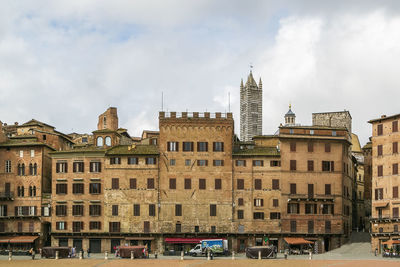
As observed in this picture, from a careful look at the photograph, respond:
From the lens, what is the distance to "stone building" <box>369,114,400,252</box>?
9556 cm

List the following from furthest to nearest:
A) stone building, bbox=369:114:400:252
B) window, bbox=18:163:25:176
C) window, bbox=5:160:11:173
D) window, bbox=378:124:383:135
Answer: window, bbox=5:160:11:173 → window, bbox=18:163:25:176 → window, bbox=378:124:383:135 → stone building, bbox=369:114:400:252

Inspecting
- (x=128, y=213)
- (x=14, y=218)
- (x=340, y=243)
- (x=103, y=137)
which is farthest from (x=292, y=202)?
(x=14, y=218)

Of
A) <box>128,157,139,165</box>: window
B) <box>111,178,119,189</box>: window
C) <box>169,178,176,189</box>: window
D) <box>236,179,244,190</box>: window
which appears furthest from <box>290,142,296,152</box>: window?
<box>111,178,119,189</box>: window

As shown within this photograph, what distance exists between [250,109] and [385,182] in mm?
97111

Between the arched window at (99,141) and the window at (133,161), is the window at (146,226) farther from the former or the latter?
Result: the arched window at (99,141)

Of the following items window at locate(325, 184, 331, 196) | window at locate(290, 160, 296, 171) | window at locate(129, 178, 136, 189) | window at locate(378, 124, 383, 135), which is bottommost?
window at locate(325, 184, 331, 196)

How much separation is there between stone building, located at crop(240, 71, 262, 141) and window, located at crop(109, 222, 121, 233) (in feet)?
299

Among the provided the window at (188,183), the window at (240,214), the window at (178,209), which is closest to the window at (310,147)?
the window at (240,214)

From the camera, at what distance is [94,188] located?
10256 centimetres

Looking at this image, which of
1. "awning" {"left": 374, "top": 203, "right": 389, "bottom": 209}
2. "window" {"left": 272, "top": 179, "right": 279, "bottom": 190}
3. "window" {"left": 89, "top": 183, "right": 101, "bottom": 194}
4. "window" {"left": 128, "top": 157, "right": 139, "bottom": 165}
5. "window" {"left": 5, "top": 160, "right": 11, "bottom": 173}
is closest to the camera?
"awning" {"left": 374, "top": 203, "right": 389, "bottom": 209}

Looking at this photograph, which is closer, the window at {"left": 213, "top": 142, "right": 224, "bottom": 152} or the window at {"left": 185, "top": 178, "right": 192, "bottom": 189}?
the window at {"left": 185, "top": 178, "right": 192, "bottom": 189}

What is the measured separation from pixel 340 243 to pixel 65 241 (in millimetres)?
37850

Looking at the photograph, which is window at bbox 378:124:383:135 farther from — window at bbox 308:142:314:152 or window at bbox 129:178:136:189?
window at bbox 129:178:136:189

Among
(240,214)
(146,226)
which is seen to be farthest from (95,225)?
(240,214)
